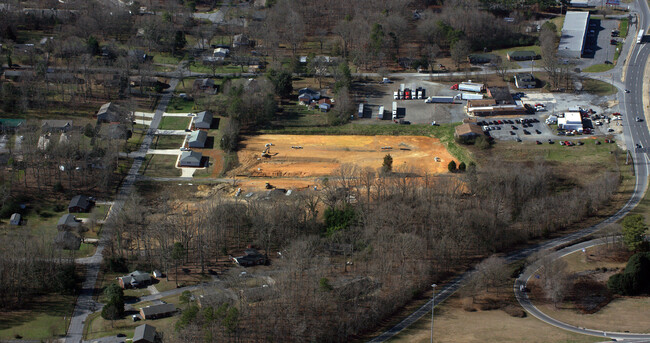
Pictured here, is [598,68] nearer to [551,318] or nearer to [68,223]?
[551,318]

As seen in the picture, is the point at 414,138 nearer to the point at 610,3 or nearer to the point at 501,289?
the point at 501,289

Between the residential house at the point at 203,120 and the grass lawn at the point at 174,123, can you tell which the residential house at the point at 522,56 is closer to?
the residential house at the point at 203,120

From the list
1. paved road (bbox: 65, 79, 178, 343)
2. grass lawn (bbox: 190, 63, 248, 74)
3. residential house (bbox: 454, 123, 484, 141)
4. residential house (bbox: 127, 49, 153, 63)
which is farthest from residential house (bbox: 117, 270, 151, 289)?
grass lawn (bbox: 190, 63, 248, 74)

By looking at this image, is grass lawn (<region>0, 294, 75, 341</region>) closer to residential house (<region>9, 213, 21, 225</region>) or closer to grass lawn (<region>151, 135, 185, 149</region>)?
residential house (<region>9, 213, 21, 225</region>)

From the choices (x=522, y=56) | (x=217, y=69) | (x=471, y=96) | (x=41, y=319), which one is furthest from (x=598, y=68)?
(x=41, y=319)

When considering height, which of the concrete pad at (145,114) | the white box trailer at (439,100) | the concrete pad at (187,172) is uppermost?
the white box trailer at (439,100)

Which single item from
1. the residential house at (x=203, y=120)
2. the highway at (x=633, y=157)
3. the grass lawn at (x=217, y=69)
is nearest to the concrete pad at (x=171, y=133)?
the residential house at (x=203, y=120)
